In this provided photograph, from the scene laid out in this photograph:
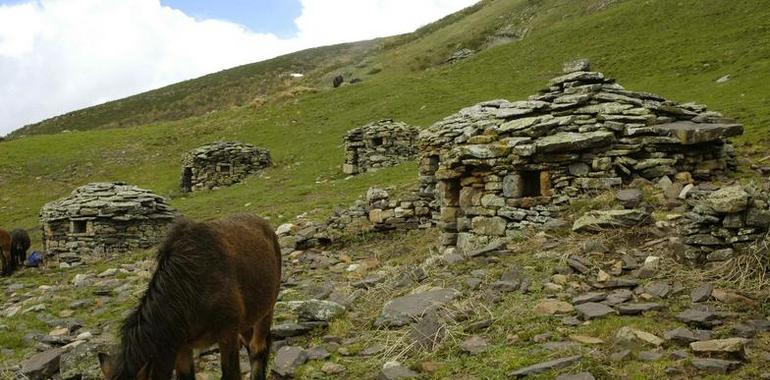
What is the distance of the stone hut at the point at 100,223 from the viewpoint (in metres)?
20.4

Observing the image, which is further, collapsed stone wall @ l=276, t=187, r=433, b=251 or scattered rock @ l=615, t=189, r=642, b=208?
collapsed stone wall @ l=276, t=187, r=433, b=251

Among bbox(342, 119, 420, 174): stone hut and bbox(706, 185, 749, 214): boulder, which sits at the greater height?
bbox(342, 119, 420, 174): stone hut

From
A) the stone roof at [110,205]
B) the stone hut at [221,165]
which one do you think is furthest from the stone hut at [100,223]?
the stone hut at [221,165]

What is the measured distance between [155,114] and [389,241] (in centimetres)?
7777

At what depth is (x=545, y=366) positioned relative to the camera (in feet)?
19.8

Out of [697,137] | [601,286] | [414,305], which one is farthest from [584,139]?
[414,305]

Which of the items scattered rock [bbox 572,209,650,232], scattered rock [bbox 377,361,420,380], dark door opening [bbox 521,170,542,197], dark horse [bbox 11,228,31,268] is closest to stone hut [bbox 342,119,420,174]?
dark horse [bbox 11,228,31,268]

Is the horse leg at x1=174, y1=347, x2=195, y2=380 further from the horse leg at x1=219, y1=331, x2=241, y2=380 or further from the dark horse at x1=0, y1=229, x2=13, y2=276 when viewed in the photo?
the dark horse at x1=0, y1=229, x2=13, y2=276

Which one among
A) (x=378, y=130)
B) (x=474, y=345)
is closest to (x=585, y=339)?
(x=474, y=345)

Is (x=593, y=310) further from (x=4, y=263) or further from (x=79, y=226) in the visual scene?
(x=4, y=263)

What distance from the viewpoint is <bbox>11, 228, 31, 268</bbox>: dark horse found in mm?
20359

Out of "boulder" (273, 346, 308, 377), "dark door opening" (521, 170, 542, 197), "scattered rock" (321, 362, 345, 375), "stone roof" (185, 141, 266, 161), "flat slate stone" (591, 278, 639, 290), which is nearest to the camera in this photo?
"scattered rock" (321, 362, 345, 375)

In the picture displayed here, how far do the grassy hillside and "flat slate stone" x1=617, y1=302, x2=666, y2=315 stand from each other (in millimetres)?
14018

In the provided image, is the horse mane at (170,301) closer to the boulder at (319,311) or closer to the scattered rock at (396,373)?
the scattered rock at (396,373)
